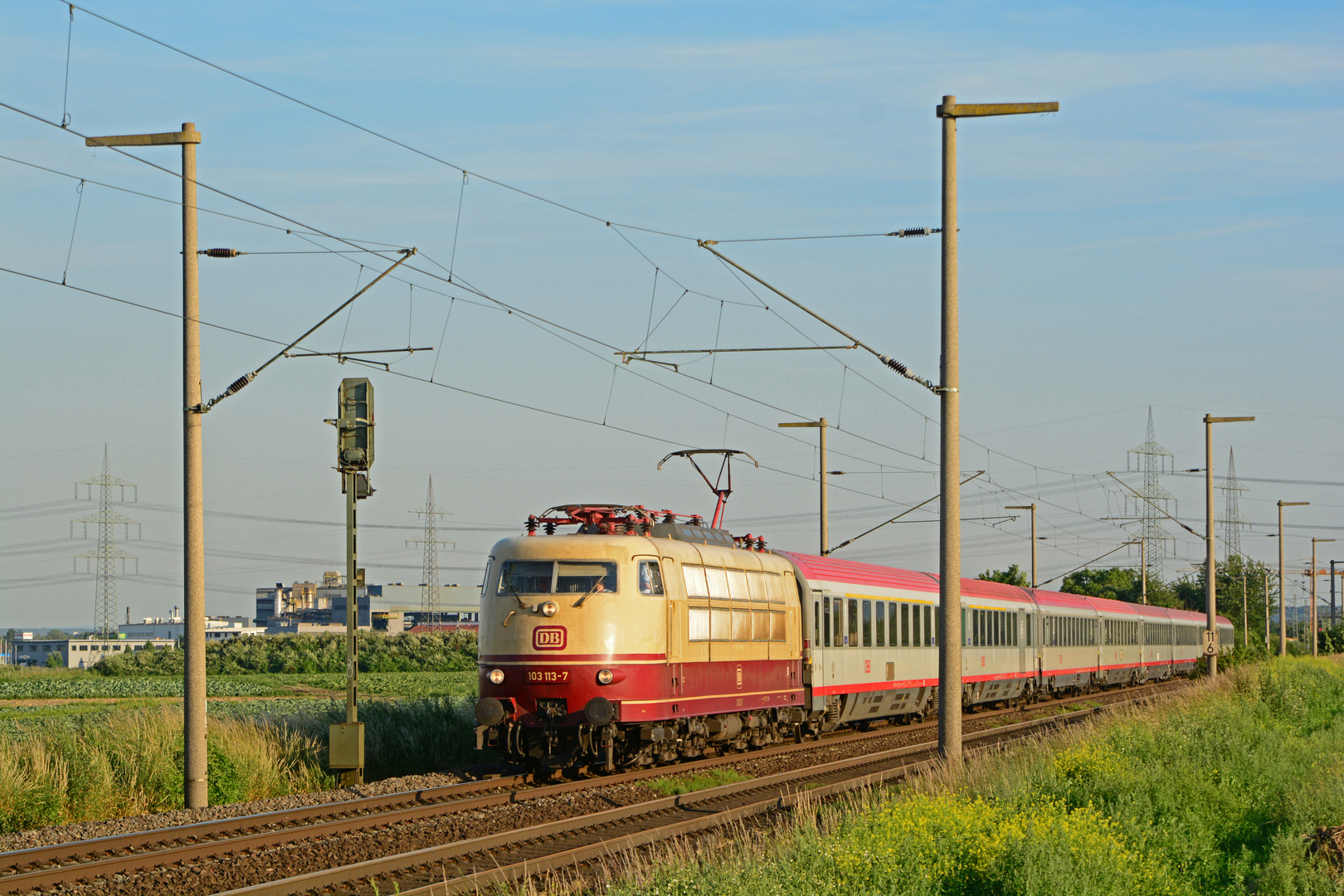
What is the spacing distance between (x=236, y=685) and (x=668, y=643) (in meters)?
53.3

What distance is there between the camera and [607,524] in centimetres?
2269

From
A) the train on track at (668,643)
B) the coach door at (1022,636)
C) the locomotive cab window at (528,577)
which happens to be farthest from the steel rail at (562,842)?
the coach door at (1022,636)

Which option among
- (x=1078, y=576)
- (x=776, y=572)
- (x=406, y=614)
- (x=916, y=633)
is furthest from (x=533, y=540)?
(x=406, y=614)

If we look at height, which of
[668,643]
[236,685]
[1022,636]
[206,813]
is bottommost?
[236,685]

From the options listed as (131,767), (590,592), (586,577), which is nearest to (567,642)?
(590,592)

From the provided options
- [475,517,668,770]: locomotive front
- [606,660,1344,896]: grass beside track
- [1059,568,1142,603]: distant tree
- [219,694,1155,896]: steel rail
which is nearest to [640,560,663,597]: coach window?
[475,517,668,770]: locomotive front

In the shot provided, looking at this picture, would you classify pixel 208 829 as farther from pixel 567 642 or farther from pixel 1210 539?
pixel 1210 539

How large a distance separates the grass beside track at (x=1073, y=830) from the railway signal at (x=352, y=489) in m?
7.21

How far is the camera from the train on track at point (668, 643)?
69.2 ft

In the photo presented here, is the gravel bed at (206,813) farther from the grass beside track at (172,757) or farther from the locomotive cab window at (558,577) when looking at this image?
the locomotive cab window at (558,577)

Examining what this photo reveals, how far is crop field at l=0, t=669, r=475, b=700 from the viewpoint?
6059 cm

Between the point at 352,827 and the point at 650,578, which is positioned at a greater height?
the point at 650,578

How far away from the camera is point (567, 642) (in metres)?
21.1

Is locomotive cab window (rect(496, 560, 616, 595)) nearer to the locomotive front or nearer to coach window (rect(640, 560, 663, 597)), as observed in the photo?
the locomotive front
